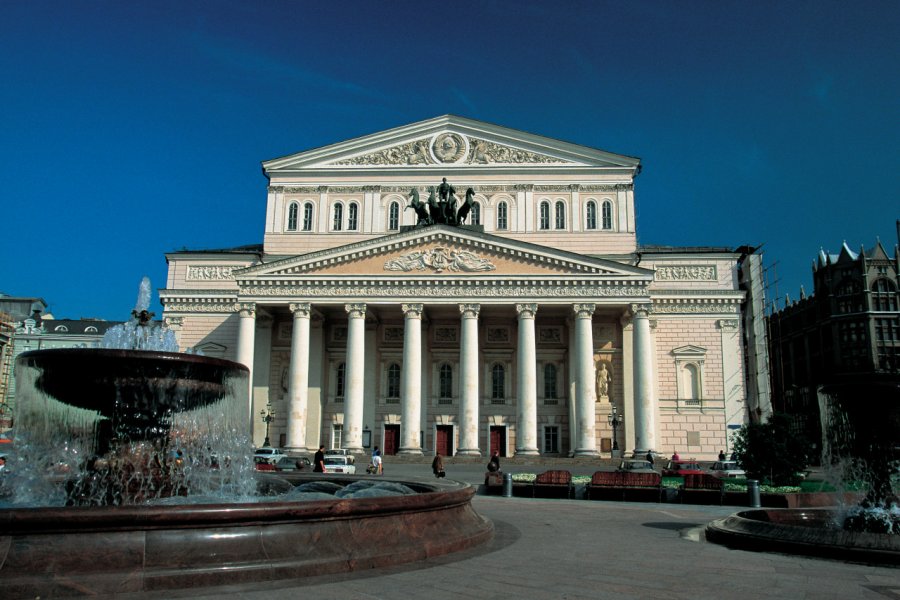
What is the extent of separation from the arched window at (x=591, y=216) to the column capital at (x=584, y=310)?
827 centimetres

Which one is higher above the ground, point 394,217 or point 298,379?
point 394,217

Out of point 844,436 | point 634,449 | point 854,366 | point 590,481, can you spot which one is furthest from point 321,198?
point 854,366

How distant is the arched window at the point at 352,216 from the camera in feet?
156

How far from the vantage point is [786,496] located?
17375 mm

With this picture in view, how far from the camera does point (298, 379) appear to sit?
4016 cm

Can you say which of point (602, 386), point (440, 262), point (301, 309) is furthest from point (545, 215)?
point (301, 309)

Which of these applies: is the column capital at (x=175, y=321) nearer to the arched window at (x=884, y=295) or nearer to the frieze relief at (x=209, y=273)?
the frieze relief at (x=209, y=273)

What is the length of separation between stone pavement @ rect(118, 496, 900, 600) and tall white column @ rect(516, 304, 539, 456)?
90.6 ft

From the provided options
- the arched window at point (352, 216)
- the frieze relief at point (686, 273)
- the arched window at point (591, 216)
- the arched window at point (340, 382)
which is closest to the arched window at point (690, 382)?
the frieze relief at point (686, 273)

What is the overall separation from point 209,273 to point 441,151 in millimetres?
16448

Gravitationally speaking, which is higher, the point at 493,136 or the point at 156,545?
the point at 493,136

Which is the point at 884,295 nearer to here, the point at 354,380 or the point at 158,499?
the point at 354,380

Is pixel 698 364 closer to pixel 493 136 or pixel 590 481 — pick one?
pixel 493 136

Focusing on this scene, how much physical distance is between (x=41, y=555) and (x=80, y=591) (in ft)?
1.52
